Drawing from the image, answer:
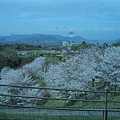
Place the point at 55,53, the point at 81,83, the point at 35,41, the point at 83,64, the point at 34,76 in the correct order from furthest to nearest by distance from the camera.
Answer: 1. the point at 55,53
2. the point at 34,76
3. the point at 35,41
4. the point at 83,64
5. the point at 81,83

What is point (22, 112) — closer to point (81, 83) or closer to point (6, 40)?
point (81, 83)

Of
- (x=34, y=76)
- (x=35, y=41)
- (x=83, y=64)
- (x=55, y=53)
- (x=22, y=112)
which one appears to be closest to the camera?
(x=22, y=112)

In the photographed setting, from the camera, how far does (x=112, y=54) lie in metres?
25.3

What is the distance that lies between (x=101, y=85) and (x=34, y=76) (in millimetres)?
12868

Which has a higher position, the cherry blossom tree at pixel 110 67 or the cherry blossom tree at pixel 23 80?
the cherry blossom tree at pixel 110 67

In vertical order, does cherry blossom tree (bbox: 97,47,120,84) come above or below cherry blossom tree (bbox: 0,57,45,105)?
above

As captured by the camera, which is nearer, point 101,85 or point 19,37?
point 101,85

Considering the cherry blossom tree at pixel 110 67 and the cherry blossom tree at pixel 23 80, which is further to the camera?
the cherry blossom tree at pixel 110 67

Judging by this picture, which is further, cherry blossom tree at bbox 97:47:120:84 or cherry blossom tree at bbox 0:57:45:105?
cherry blossom tree at bbox 97:47:120:84

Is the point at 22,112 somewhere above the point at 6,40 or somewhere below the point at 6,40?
below

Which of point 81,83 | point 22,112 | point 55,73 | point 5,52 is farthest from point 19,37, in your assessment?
point 22,112

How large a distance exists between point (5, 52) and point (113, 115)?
101 ft

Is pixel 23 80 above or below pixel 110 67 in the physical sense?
below

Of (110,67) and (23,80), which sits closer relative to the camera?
(110,67)
